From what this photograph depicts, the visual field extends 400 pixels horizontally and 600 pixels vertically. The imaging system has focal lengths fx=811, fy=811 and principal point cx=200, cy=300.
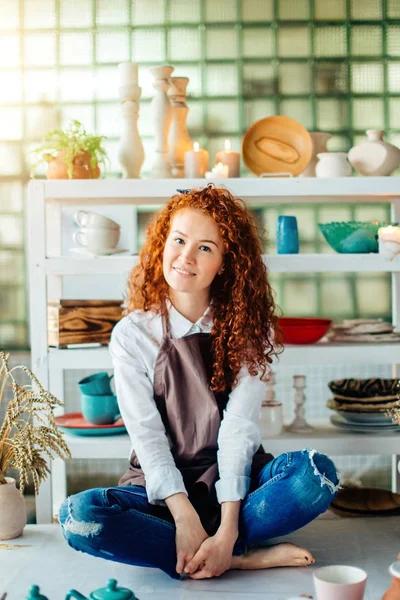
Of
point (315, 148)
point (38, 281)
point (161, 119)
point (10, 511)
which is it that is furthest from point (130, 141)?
point (10, 511)

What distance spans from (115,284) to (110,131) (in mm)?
713

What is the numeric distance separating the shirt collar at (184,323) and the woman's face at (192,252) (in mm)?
87

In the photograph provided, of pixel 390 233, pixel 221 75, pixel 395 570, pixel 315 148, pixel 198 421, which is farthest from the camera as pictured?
pixel 221 75

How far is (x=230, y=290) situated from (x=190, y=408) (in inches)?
14.1

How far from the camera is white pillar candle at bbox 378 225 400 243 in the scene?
2707 mm

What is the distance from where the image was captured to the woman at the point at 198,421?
201cm

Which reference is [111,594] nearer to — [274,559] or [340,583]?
[340,583]

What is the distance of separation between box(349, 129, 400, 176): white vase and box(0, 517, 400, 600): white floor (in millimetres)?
1180

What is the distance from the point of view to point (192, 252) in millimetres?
2211

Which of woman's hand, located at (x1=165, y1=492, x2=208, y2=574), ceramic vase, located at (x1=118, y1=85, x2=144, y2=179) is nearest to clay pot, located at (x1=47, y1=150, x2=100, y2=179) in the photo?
ceramic vase, located at (x1=118, y1=85, x2=144, y2=179)

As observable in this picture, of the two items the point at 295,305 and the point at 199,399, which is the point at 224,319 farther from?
the point at 295,305

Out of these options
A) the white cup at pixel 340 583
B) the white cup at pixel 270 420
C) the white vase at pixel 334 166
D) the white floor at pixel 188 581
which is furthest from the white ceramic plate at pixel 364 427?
the white cup at pixel 340 583

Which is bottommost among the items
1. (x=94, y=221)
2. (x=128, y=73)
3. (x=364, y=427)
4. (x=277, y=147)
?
(x=364, y=427)

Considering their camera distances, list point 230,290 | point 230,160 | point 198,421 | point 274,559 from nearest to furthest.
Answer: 1. point 274,559
2. point 198,421
3. point 230,290
4. point 230,160
